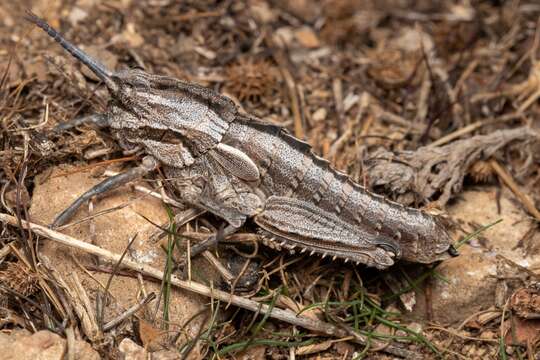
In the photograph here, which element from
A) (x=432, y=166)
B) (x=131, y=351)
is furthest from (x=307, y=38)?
(x=131, y=351)

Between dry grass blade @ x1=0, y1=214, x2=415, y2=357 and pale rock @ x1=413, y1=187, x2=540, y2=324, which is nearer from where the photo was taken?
dry grass blade @ x1=0, y1=214, x2=415, y2=357

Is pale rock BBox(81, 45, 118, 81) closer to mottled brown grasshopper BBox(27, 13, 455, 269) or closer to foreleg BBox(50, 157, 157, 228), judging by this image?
mottled brown grasshopper BBox(27, 13, 455, 269)

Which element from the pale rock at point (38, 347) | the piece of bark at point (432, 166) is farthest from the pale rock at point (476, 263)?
the pale rock at point (38, 347)

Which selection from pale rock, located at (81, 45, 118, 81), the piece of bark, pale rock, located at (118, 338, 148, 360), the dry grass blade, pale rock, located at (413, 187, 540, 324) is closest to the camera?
pale rock, located at (118, 338, 148, 360)

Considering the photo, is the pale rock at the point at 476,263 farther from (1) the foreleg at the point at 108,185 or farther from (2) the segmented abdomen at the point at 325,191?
(1) the foreleg at the point at 108,185

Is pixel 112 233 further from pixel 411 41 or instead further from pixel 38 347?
pixel 411 41

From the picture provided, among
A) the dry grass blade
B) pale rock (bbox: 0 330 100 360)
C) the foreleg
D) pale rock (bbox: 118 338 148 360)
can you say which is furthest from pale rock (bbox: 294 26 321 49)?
pale rock (bbox: 0 330 100 360)

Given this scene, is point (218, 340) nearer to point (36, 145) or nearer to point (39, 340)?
point (39, 340)

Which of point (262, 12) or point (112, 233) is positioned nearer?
point (112, 233)
